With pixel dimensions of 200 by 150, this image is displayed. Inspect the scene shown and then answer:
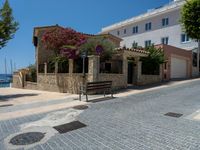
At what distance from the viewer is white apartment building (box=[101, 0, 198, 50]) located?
30656 millimetres

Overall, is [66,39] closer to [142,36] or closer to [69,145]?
[69,145]

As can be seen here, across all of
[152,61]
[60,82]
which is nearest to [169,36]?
[152,61]

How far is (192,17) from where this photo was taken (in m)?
24.2

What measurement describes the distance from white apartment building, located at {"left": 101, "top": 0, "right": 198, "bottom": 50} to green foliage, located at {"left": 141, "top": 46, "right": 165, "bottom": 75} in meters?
8.27

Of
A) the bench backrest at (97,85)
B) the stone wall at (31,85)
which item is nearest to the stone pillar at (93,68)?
the bench backrest at (97,85)

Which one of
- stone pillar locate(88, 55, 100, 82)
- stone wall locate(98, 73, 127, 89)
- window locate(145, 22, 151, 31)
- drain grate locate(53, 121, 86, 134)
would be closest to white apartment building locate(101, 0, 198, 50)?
window locate(145, 22, 151, 31)

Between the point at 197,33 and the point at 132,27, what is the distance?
577 inches

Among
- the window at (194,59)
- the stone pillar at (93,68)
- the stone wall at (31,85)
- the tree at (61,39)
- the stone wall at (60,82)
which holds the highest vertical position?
the tree at (61,39)

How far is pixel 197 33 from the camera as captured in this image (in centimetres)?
2411

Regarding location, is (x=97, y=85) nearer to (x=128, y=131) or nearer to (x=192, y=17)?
(x=128, y=131)

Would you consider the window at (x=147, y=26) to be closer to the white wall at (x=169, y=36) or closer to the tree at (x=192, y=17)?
the white wall at (x=169, y=36)

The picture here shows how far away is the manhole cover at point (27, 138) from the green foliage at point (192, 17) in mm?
23028

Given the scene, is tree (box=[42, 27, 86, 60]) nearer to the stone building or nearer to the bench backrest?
the stone building

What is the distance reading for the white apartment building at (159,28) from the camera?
30.7 m
